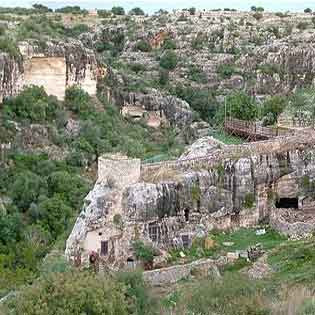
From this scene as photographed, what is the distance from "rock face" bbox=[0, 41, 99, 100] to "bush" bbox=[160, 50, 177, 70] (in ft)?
67.2

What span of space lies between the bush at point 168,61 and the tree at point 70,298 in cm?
5515

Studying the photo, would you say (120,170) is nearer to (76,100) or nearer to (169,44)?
(76,100)

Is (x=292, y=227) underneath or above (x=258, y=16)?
underneath

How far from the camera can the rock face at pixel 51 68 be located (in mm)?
47156

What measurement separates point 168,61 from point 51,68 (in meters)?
24.3

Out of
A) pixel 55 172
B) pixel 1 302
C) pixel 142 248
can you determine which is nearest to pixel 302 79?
pixel 55 172

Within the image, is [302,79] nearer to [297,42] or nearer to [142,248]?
[297,42]

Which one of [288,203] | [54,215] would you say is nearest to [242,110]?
[54,215]

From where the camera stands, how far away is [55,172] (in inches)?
1641

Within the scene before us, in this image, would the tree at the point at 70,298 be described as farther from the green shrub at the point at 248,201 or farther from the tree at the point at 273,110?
the tree at the point at 273,110

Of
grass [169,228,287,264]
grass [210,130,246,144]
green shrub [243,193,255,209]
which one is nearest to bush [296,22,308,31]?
grass [210,130,246,144]

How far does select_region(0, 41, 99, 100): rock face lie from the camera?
155 ft

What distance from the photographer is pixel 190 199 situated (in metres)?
25.7

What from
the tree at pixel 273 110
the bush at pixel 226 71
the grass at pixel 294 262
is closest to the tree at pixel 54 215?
the tree at pixel 273 110
